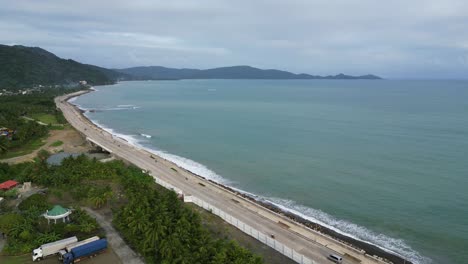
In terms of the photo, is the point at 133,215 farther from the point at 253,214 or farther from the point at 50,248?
the point at 253,214

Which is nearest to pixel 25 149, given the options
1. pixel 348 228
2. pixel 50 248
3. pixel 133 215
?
pixel 50 248

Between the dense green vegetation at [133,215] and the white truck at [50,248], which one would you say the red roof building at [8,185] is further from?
the white truck at [50,248]

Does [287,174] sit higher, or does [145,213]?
[145,213]

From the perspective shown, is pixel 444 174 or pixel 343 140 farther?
pixel 343 140

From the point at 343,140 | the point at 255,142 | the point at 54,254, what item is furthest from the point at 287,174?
the point at 54,254

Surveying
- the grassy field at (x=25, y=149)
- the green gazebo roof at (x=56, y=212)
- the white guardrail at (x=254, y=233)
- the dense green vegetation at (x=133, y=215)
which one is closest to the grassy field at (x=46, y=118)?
the grassy field at (x=25, y=149)

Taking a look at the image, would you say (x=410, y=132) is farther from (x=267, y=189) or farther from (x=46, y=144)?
(x=46, y=144)
